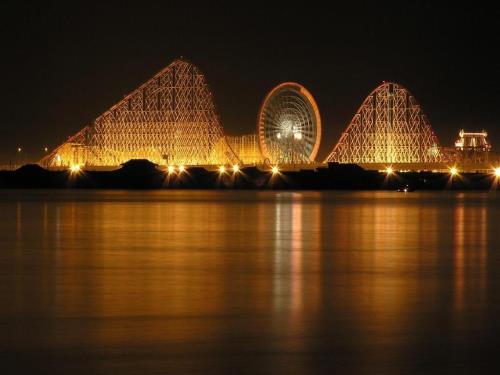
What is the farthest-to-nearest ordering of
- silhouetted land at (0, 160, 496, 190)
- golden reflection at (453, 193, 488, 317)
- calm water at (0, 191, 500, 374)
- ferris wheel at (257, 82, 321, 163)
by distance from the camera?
ferris wheel at (257, 82, 321, 163) < silhouetted land at (0, 160, 496, 190) < golden reflection at (453, 193, 488, 317) < calm water at (0, 191, 500, 374)

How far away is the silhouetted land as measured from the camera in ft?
308

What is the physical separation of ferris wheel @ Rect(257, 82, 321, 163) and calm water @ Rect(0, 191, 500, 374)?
84.1m

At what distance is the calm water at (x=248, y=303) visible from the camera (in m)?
8.77

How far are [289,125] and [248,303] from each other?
3833 inches

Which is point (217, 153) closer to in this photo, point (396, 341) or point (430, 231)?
Answer: point (430, 231)

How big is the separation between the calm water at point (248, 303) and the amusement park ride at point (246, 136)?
7741cm

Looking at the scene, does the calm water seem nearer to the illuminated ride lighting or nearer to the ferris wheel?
the ferris wheel

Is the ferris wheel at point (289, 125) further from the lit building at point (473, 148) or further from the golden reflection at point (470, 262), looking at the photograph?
the golden reflection at point (470, 262)

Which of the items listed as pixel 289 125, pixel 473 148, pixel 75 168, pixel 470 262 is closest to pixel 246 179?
pixel 289 125

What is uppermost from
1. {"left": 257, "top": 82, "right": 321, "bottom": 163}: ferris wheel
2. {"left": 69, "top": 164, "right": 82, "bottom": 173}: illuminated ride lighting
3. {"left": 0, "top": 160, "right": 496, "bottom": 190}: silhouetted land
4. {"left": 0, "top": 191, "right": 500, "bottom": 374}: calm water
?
{"left": 257, "top": 82, "right": 321, "bottom": 163}: ferris wheel

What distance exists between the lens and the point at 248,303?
12.0 m

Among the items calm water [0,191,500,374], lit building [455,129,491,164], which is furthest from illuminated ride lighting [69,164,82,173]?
calm water [0,191,500,374]

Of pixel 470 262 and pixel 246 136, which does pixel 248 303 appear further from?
pixel 246 136

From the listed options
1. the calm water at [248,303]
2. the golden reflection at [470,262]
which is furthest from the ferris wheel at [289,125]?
the calm water at [248,303]
